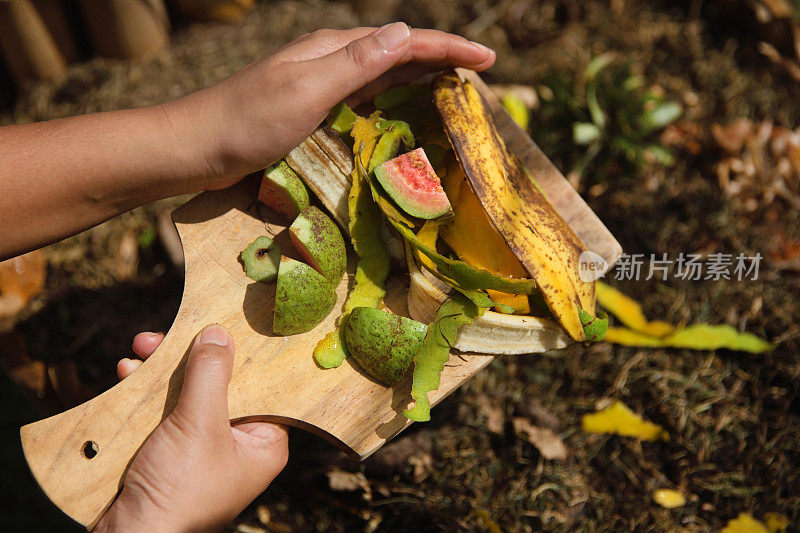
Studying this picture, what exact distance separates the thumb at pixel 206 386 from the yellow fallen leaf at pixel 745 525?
2.86m

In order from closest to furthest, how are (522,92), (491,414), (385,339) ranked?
(385,339) → (491,414) → (522,92)

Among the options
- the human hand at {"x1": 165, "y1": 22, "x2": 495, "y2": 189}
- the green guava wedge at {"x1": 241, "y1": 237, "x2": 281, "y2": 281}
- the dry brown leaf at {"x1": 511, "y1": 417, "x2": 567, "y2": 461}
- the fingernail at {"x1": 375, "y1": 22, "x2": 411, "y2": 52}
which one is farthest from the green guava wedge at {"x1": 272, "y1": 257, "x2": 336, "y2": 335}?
the dry brown leaf at {"x1": 511, "y1": 417, "x2": 567, "y2": 461}

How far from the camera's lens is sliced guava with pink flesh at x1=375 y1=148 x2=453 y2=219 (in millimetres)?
2453

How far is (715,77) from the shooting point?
15.5 ft

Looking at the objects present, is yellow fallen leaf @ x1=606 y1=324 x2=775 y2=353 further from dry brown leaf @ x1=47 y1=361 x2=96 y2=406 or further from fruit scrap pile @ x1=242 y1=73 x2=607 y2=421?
dry brown leaf @ x1=47 y1=361 x2=96 y2=406

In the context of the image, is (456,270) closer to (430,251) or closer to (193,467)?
(430,251)

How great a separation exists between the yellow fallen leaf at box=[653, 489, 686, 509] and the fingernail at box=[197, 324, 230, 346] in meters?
2.62

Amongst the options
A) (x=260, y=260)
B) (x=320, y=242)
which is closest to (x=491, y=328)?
(x=320, y=242)

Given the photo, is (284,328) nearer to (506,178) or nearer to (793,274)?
(506,178)

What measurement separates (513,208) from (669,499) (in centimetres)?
208

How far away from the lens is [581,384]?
143 inches

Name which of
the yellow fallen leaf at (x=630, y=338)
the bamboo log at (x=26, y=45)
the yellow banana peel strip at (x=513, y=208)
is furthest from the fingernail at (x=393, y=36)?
the bamboo log at (x=26, y=45)

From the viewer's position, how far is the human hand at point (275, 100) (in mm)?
2467

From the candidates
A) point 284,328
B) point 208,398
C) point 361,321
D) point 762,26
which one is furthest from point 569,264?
point 762,26
